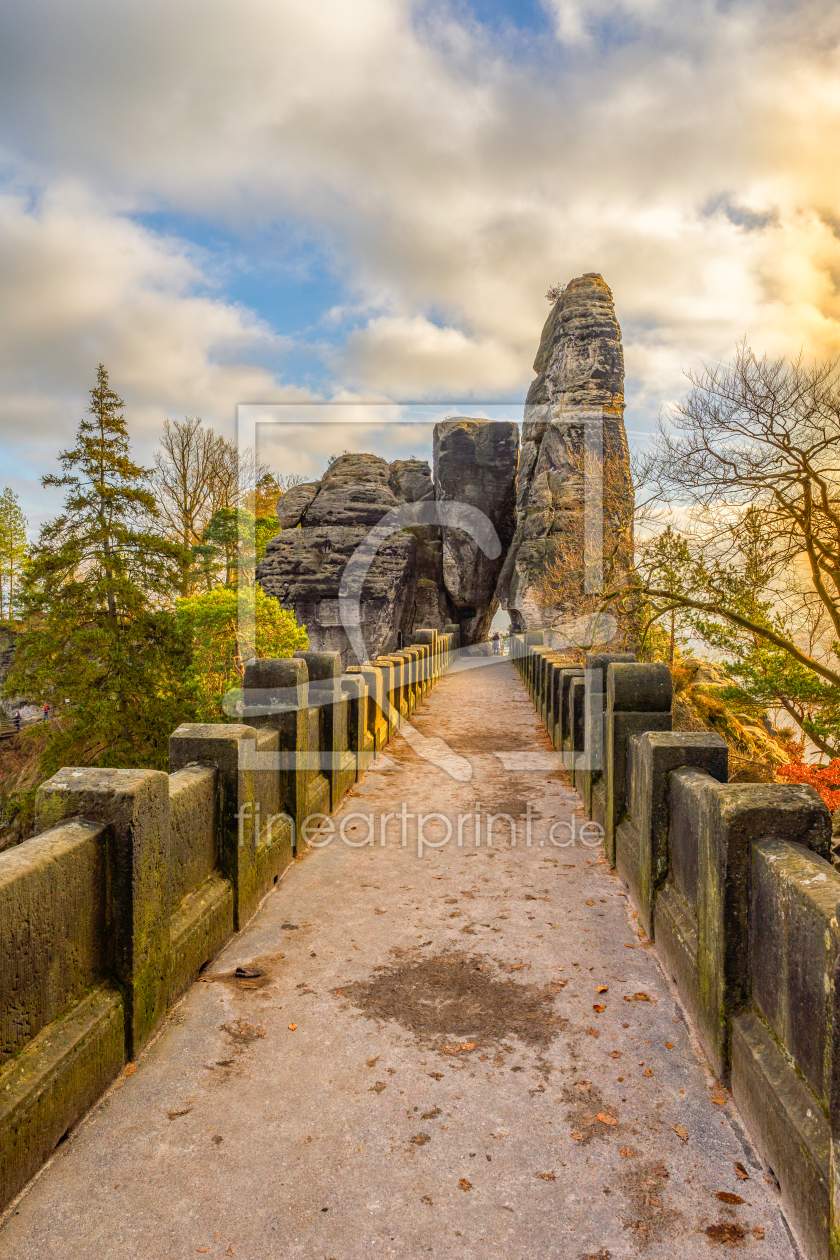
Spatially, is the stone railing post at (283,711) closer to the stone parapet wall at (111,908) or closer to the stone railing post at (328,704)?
the stone parapet wall at (111,908)

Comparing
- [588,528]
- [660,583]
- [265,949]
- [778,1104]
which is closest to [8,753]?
[588,528]

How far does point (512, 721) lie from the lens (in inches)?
548

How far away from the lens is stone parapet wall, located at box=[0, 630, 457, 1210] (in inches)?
92.4

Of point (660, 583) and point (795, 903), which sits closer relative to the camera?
point (795, 903)

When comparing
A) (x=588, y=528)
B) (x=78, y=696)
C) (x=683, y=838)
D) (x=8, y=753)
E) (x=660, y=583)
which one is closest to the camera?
(x=683, y=838)

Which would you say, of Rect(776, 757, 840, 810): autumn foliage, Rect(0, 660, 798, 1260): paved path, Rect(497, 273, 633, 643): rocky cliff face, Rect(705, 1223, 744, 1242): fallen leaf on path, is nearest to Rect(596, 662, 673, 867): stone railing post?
Rect(0, 660, 798, 1260): paved path

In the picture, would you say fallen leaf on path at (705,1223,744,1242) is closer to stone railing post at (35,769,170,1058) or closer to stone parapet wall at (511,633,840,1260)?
stone parapet wall at (511,633,840,1260)

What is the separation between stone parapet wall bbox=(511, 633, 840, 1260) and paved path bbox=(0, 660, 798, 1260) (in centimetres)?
19

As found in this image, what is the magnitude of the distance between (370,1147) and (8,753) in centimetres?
3792

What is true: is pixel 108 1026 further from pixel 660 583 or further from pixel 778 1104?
pixel 660 583

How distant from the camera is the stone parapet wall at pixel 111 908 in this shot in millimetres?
2348

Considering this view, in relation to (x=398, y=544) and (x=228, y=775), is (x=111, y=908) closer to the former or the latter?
(x=228, y=775)

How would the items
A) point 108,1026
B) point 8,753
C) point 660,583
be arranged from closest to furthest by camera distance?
point 108,1026, point 660,583, point 8,753

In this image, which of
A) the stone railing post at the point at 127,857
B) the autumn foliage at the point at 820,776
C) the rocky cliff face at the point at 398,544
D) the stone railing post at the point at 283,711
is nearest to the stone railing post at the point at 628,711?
the stone railing post at the point at 283,711
